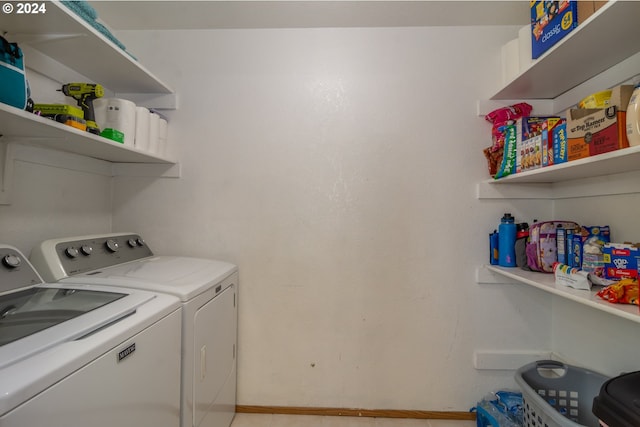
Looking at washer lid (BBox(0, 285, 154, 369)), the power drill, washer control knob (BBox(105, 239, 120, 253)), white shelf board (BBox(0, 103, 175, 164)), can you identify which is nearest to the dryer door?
washer lid (BBox(0, 285, 154, 369))

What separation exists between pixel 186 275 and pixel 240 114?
1.08 meters

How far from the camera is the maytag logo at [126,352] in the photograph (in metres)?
0.81

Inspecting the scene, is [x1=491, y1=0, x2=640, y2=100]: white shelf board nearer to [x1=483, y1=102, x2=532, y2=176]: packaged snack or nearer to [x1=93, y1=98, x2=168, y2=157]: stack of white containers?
[x1=483, y1=102, x2=532, y2=176]: packaged snack

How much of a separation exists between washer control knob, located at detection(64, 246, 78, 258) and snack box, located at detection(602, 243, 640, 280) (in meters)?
2.32

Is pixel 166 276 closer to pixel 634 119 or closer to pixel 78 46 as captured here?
pixel 78 46

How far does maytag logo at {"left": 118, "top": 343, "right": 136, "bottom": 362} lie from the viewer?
2.66 feet

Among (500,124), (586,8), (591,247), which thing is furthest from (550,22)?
(591,247)

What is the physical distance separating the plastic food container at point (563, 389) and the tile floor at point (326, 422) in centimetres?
52

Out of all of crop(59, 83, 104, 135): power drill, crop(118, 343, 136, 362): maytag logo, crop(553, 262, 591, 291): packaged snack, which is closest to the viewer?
crop(118, 343, 136, 362): maytag logo

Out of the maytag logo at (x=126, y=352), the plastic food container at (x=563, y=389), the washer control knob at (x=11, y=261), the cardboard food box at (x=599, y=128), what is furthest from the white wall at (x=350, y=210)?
the maytag logo at (x=126, y=352)

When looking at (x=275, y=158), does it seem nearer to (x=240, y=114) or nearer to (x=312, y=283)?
(x=240, y=114)

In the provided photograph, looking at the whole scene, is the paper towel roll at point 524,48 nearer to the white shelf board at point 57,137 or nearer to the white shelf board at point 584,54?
the white shelf board at point 584,54

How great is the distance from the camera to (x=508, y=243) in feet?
5.48

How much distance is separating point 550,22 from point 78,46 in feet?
7.37
